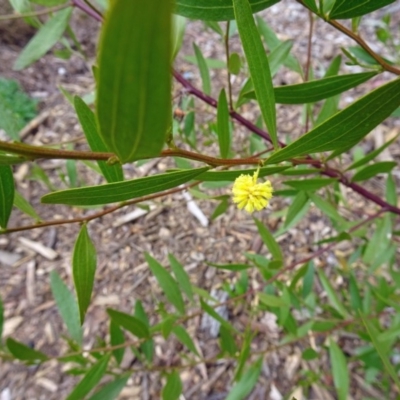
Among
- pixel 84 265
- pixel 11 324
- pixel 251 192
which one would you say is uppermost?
pixel 251 192

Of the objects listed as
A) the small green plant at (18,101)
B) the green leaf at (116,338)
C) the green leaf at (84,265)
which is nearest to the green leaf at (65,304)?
the green leaf at (116,338)

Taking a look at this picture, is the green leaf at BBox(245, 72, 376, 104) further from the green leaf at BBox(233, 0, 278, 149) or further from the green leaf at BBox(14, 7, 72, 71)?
the green leaf at BBox(14, 7, 72, 71)

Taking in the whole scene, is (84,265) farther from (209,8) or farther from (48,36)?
(48,36)

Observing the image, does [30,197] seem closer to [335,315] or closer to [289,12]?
[335,315]

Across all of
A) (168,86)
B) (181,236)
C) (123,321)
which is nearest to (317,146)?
(168,86)

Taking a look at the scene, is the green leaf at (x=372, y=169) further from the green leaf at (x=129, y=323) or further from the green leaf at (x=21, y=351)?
the green leaf at (x=21, y=351)

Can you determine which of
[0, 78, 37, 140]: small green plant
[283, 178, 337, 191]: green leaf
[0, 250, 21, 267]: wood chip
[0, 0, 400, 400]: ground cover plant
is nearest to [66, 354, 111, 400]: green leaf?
[0, 0, 400, 400]: ground cover plant

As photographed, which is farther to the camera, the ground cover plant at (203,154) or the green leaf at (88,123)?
the green leaf at (88,123)

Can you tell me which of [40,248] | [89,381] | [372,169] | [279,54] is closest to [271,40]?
[279,54]
